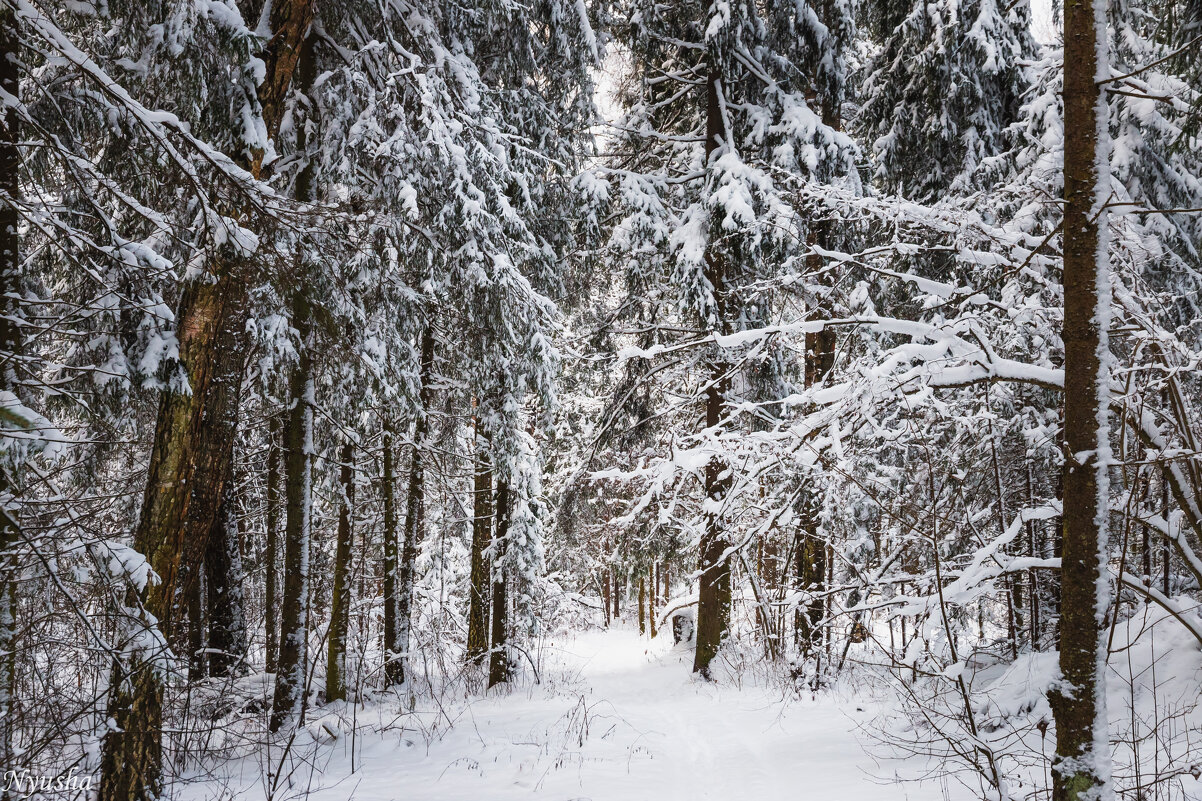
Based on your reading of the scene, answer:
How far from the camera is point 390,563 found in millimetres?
10484

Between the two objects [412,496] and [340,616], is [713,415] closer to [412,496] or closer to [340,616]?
[412,496]

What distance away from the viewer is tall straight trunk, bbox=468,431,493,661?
1040cm

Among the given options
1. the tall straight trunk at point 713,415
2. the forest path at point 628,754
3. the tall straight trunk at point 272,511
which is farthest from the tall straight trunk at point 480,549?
the tall straight trunk at point 713,415

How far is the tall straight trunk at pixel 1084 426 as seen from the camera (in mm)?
2947

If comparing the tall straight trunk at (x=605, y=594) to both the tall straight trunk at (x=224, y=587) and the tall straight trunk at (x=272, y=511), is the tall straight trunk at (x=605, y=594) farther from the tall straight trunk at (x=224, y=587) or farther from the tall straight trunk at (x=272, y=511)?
the tall straight trunk at (x=224, y=587)

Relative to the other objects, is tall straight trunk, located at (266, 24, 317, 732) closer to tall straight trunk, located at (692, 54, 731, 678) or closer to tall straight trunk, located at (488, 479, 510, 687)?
tall straight trunk, located at (488, 479, 510, 687)

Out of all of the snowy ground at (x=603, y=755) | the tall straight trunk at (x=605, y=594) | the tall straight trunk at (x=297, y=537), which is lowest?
the tall straight trunk at (x=605, y=594)

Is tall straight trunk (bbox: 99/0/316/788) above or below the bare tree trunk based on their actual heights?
→ above

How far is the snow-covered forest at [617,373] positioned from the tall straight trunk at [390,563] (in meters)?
0.12

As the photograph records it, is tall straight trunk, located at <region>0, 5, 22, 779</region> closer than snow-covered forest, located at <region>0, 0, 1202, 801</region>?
No

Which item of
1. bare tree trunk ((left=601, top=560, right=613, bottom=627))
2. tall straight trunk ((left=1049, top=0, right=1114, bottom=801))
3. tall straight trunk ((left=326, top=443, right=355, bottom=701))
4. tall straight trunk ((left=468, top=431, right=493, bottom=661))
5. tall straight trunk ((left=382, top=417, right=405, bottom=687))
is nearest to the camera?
tall straight trunk ((left=1049, top=0, right=1114, bottom=801))

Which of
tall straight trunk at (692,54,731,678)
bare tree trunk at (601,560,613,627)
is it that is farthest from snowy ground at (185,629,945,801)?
bare tree trunk at (601,560,613,627)

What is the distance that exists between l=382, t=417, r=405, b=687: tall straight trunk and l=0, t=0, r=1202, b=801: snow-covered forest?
0.40 ft

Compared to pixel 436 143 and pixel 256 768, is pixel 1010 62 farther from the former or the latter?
pixel 256 768
